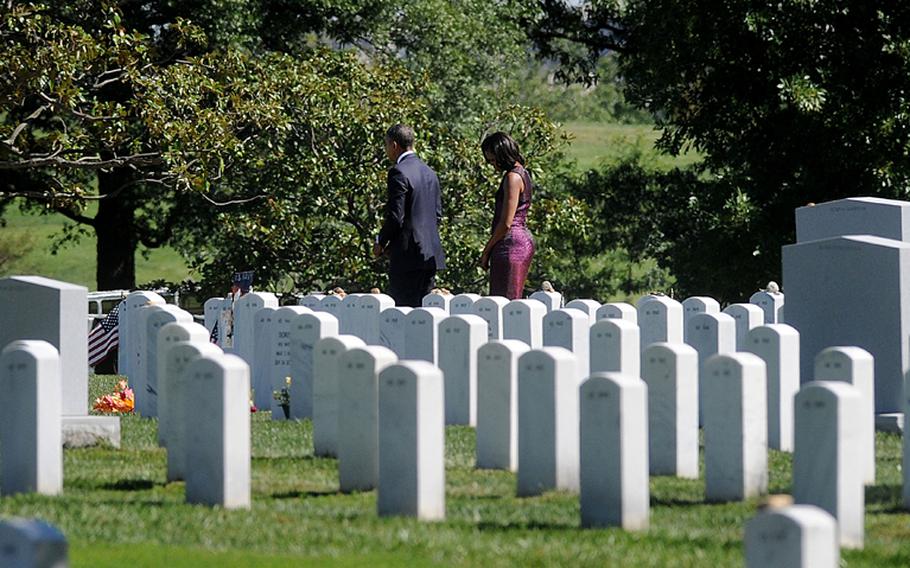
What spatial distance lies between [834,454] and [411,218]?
700 centimetres

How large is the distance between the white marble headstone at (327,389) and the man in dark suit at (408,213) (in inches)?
130

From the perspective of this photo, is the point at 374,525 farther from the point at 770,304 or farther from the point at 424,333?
the point at 770,304

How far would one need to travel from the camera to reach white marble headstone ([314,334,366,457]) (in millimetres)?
9578

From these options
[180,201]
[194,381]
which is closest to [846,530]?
[194,381]

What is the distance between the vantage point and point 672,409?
9.09 metres

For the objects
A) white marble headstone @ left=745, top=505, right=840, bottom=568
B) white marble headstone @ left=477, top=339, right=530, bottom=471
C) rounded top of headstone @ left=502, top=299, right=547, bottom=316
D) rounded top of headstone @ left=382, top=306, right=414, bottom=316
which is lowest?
white marble headstone @ left=745, top=505, right=840, bottom=568

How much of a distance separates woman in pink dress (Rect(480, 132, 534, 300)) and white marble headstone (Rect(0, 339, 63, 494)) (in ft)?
18.8

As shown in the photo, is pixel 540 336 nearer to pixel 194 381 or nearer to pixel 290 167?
pixel 194 381

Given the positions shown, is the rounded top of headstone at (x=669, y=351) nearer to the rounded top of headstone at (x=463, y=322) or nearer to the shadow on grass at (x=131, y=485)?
the rounded top of headstone at (x=463, y=322)

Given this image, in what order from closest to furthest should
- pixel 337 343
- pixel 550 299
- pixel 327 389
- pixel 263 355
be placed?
pixel 337 343 → pixel 327 389 → pixel 263 355 → pixel 550 299

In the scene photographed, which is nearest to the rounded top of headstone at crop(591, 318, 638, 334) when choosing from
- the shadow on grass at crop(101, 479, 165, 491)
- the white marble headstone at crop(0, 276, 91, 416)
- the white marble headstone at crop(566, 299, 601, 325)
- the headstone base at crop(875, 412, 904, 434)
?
the headstone base at crop(875, 412, 904, 434)

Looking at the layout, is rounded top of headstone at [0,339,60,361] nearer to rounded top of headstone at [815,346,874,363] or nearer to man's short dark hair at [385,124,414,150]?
rounded top of headstone at [815,346,874,363]

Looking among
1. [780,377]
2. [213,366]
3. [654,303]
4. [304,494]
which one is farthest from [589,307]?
[213,366]

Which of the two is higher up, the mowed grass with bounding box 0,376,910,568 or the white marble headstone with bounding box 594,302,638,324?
the white marble headstone with bounding box 594,302,638,324
